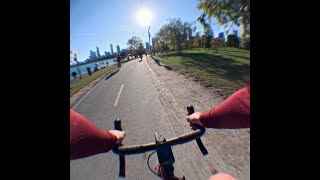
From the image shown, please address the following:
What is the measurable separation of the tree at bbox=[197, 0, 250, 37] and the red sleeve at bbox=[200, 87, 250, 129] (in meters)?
10.7

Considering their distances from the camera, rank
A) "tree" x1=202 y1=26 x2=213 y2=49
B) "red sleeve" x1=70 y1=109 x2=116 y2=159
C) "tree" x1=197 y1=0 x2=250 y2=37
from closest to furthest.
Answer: "red sleeve" x1=70 y1=109 x2=116 y2=159 < "tree" x1=197 y1=0 x2=250 y2=37 < "tree" x1=202 y1=26 x2=213 y2=49

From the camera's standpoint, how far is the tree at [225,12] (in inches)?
411

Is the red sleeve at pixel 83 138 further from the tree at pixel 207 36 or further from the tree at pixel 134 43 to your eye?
the tree at pixel 134 43

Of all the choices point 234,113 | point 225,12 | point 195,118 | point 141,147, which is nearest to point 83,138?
point 141,147

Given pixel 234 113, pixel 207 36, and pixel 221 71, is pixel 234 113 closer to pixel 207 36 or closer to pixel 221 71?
pixel 221 71

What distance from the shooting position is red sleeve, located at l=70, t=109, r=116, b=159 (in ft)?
3.16

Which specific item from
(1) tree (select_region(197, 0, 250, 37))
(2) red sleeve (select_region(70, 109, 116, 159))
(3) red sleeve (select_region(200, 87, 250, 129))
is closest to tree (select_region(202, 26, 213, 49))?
(1) tree (select_region(197, 0, 250, 37))

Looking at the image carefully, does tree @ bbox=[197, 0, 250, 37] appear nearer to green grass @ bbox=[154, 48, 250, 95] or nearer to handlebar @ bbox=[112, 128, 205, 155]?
green grass @ bbox=[154, 48, 250, 95]

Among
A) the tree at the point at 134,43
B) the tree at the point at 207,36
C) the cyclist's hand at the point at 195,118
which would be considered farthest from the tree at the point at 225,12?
the tree at the point at 134,43

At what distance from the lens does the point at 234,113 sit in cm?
116
